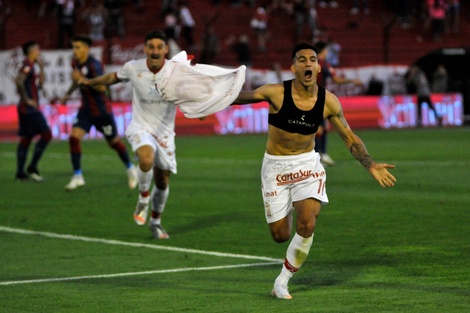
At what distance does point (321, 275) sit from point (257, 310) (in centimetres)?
187

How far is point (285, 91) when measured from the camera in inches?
392

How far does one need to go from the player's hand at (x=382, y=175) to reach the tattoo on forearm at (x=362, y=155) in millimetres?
107

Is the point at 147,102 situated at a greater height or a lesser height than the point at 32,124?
greater

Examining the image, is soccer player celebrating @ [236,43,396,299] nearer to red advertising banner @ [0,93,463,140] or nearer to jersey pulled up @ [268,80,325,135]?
jersey pulled up @ [268,80,325,135]

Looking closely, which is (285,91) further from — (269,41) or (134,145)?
(269,41)

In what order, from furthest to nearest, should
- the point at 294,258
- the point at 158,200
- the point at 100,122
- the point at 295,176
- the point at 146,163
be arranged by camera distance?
the point at 100,122
the point at 158,200
the point at 146,163
the point at 295,176
the point at 294,258

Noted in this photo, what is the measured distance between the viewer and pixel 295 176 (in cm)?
1002

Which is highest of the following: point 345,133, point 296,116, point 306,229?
point 296,116

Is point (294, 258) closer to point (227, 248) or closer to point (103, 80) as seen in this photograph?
point (227, 248)

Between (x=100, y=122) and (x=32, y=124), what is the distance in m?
2.82

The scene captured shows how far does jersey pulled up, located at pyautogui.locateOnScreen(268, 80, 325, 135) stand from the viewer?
32.7 ft

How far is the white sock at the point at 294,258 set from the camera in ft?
32.0

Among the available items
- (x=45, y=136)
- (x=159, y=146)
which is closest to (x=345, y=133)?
(x=159, y=146)

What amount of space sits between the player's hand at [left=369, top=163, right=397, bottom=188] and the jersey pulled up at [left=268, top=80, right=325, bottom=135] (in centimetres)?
70
